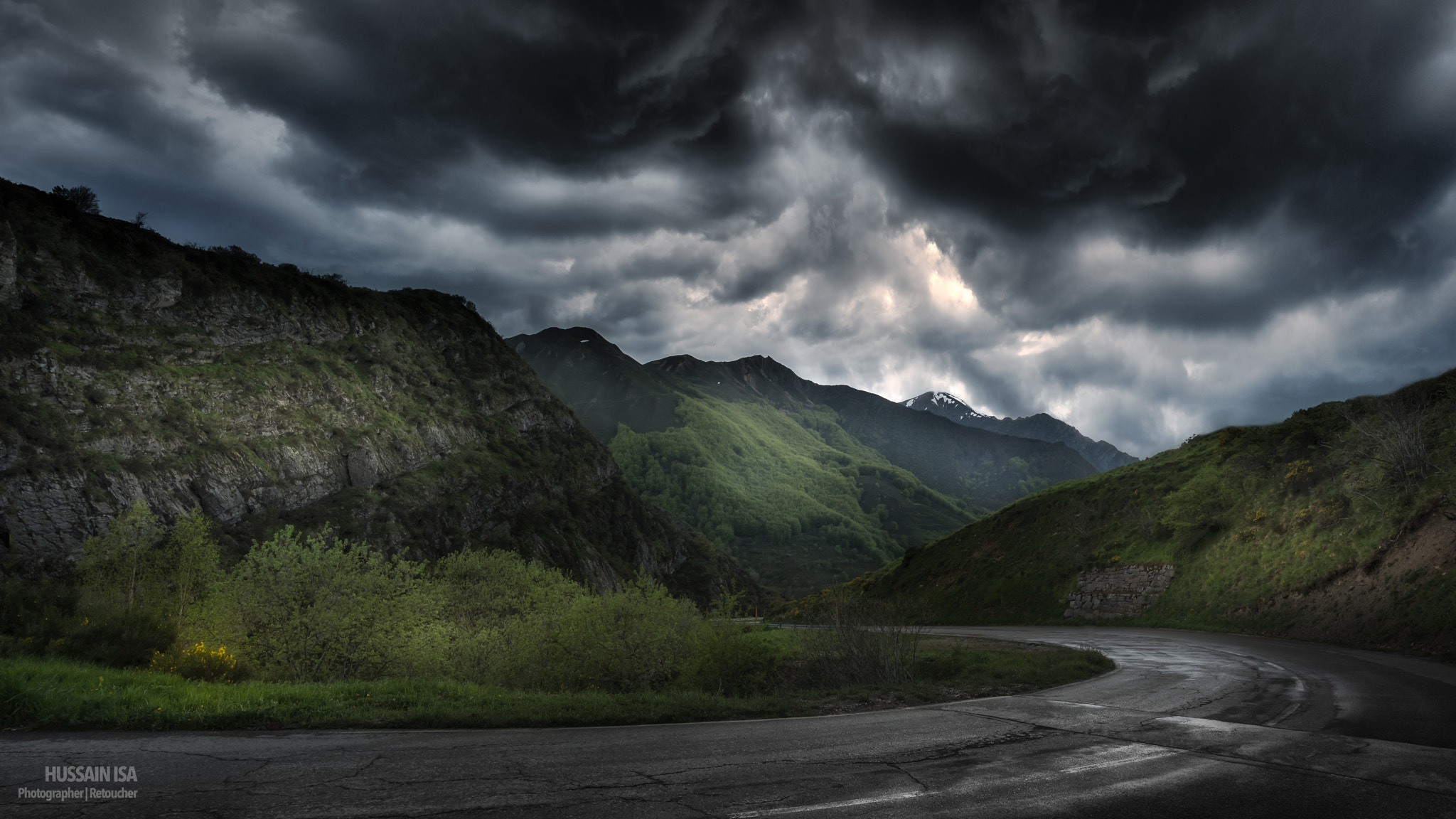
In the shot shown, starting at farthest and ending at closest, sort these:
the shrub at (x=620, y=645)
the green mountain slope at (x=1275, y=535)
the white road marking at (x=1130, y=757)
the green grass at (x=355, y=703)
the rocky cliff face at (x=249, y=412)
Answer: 1. the rocky cliff face at (x=249, y=412)
2. the green mountain slope at (x=1275, y=535)
3. the shrub at (x=620, y=645)
4. the green grass at (x=355, y=703)
5. the white road marking at (x=1130, y=757)

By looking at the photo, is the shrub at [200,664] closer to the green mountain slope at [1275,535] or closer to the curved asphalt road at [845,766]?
the curved asphalt road at [845,766]

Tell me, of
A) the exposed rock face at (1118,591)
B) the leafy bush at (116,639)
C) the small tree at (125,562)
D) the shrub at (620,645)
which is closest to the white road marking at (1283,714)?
the shrub at (620,645)

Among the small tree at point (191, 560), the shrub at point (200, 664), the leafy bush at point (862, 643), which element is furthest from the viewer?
the small tree at point (191, 560)

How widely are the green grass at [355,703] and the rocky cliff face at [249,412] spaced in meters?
61.9

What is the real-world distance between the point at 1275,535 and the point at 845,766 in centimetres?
4404

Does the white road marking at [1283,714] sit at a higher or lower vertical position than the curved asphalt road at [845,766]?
lower

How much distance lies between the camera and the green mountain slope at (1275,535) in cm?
2662

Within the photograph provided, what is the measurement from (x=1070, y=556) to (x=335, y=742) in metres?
58.6

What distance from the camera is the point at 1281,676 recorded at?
53.0ft

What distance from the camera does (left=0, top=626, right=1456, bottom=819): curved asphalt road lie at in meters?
6.14

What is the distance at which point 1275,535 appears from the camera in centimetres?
3700

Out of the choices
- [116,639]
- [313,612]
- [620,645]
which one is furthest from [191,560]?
[620,645]

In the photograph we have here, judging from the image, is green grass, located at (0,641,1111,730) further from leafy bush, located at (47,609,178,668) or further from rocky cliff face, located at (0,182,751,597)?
rocky cliff face, located at (0,182,751,597)

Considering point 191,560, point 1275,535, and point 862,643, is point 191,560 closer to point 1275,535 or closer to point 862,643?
point 862,643
